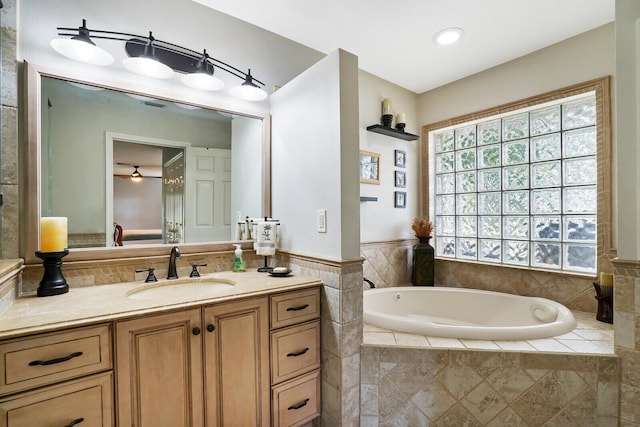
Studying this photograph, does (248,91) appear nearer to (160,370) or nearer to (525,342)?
(160,370)

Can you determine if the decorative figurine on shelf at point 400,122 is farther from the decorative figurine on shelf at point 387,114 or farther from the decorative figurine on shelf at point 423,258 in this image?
the decorative figurine on shelf at point 423,258

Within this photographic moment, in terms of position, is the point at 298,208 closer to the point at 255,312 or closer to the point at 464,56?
the point at 255,312

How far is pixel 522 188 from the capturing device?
2.52 meters

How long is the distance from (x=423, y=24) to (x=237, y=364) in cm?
239

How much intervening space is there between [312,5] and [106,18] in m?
1.16

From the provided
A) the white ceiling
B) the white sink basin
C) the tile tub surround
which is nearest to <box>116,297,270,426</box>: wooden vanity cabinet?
the white sink basin

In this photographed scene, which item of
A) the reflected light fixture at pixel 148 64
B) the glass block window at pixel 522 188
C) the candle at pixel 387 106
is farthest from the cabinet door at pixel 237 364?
the glass block window at pixel 522 188

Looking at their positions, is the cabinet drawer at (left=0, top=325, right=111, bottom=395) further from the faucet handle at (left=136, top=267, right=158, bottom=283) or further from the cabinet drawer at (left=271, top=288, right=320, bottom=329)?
the cabinet drawer at (left=271, top=288, right=320, bottom=329)

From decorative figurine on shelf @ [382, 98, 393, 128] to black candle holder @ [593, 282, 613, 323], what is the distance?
1.98 m

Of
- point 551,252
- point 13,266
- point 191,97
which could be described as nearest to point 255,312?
point 13,266

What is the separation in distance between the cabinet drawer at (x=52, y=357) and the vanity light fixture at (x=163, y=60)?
4.21 ft

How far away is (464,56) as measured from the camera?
247cm

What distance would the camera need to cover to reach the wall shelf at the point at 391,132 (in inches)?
106

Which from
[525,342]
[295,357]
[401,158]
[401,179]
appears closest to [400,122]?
[401,158]
